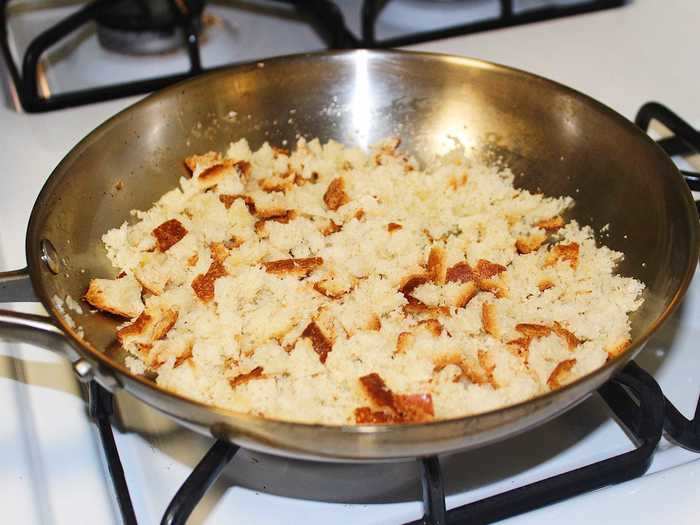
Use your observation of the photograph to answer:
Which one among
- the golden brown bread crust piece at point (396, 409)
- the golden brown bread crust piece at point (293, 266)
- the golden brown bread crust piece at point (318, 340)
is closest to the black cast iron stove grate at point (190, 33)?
the golden brown bread crust piece at point (293, 266)

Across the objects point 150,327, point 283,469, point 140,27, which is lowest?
point 283,469

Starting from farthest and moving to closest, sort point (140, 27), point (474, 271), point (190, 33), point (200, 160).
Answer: point (140, 27), point (190, 33), point (200, 160), point (474, 271)

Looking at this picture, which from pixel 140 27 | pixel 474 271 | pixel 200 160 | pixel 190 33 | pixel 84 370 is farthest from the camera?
pixel 140 27

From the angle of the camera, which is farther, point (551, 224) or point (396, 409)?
point (551, 224)

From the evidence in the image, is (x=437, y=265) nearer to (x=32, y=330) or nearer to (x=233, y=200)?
(x=233, y=200)

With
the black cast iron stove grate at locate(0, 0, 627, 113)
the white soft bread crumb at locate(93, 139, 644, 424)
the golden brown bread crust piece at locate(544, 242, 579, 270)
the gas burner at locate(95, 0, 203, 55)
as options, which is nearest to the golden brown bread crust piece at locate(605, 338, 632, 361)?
the white soft bread crumb at locate(93, 139, 644, 424)

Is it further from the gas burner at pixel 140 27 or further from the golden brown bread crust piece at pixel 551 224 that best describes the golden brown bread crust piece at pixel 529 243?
the gas burner at pixel 140 27

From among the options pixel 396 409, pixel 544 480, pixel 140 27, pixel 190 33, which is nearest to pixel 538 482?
pixel 544 480
